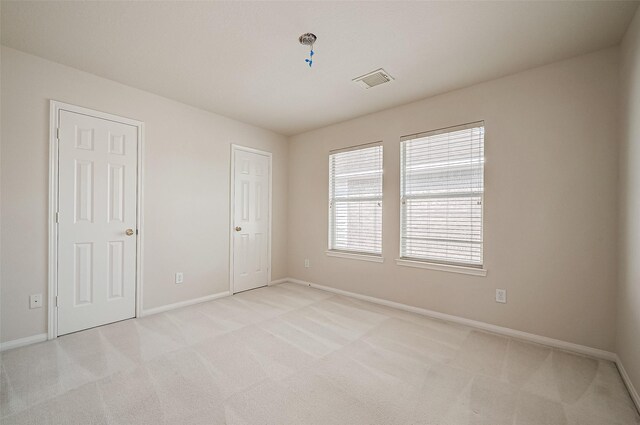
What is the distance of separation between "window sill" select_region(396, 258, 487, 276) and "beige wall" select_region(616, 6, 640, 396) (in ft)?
3.39

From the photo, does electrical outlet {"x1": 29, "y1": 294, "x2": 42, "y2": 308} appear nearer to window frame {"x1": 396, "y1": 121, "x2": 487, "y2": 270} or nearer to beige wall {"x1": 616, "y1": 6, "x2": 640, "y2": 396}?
window frame {"x1": 396, "y1": 121, "x2": 487, "y2": 270}

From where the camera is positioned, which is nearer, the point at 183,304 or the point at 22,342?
the point at 22,342

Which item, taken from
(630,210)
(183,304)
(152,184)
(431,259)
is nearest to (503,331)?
(431,259)

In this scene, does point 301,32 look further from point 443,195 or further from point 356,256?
point 356,256

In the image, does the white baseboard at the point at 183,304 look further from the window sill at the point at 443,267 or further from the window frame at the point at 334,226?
the window sill at the point at 443,267

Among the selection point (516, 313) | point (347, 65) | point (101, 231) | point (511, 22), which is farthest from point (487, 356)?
point (101, 231)

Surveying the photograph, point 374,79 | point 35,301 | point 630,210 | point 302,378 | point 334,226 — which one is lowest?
point 302,378

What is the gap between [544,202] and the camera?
262 centimetres

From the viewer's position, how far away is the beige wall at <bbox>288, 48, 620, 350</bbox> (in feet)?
7.78

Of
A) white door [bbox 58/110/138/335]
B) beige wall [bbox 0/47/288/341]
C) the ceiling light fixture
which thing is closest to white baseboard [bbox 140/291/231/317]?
beige wall [bbox 0/47/288/341]

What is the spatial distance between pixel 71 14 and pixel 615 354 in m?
5.03

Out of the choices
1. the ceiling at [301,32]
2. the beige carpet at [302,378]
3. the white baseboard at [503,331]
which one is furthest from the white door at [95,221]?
the white baseboard at [503,331]

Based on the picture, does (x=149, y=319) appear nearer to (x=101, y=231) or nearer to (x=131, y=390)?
(x=101, y=231)

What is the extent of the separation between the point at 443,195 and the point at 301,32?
2.28m
